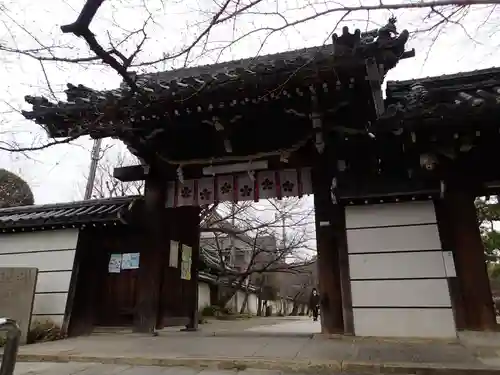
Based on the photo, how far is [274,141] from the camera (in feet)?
23.7

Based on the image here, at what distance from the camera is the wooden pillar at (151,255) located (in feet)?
23.4

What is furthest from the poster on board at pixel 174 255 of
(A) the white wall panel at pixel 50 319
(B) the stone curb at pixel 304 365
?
(B) the stone curb at pixel 304 365

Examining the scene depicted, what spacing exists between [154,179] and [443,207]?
548 centimetres

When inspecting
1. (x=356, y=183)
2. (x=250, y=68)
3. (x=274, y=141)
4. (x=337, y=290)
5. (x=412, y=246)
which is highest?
(x=250, y=68)

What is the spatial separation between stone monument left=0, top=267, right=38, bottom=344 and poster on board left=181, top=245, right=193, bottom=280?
116 inches

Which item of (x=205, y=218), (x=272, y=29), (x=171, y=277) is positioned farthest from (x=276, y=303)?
(x=272, y=29)

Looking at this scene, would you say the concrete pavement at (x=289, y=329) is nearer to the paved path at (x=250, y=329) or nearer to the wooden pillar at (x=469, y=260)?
the paved path at (x=250, y=329)

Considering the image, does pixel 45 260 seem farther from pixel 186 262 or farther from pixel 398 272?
pixel 398 272

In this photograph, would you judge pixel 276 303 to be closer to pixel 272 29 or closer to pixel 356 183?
pixel 356 183

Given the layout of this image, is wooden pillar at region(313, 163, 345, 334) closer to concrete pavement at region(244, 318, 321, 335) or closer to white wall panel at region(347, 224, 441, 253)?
white wall panel at region(347, 224, 441, 253)

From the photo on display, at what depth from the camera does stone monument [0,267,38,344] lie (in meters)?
6.36

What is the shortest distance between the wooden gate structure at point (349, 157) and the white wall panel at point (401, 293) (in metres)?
0.02

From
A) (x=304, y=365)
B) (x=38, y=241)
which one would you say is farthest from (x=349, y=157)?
(x=38, y=241)

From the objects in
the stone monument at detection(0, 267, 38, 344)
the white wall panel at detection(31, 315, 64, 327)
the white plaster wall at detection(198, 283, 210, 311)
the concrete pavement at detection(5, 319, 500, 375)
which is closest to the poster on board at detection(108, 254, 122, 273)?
the white wall panel at detection(31, 315, 64, 327)
